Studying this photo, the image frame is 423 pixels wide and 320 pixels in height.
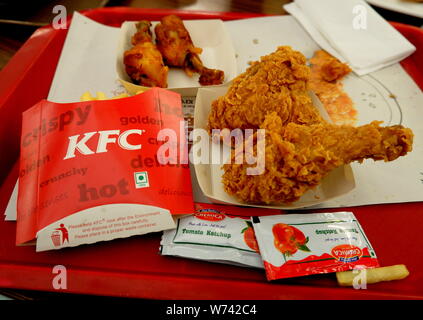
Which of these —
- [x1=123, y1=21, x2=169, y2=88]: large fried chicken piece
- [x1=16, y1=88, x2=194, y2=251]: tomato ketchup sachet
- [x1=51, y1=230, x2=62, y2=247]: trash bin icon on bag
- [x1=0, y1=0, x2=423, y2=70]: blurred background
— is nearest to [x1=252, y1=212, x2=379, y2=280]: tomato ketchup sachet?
[x1=16, y1=88, x2=194, y2=251]: tomato ketchup sachet

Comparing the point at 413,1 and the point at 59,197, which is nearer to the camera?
the point at 59,197

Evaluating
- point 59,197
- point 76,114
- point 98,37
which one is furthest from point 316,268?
point 98,37

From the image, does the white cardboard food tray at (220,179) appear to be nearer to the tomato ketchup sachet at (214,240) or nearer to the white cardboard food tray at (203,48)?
the tomato ketchup sachet at (214,240)

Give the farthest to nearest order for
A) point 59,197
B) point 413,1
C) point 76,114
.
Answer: point 413,1, point 76,114, point 59,197

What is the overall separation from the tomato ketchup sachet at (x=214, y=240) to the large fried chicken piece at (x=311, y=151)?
4.6 inches

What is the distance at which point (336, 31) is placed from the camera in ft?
5.59

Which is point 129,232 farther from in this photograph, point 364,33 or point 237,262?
point 364,33

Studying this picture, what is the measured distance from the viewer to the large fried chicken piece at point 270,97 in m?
1.06

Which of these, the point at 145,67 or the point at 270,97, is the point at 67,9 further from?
the point at 270,97

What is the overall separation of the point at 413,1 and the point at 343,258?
1.77 metres

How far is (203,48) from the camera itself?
5.49ft

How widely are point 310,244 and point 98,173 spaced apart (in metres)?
0.62

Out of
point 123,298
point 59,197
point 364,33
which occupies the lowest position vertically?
point 123,298

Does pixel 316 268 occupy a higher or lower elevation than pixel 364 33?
lower
